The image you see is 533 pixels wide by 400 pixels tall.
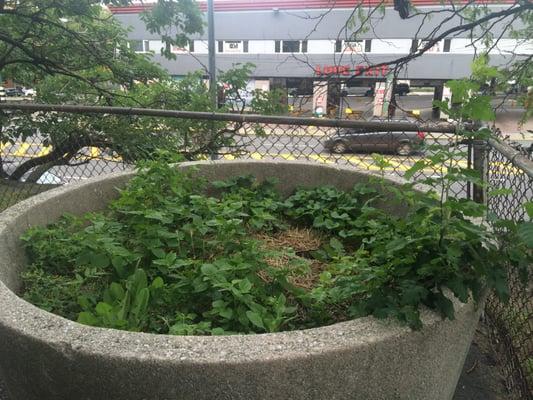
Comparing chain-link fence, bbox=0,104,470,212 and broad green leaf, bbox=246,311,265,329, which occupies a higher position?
chain-link fence, bbox=0,104,470,212

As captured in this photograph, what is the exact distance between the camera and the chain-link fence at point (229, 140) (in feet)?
8.77

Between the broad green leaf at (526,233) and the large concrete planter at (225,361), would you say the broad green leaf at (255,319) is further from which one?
the broad green leaf at (526,233)

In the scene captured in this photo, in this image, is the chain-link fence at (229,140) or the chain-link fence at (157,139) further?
the chain-link fence at (157,139)

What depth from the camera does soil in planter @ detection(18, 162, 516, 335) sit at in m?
1.51

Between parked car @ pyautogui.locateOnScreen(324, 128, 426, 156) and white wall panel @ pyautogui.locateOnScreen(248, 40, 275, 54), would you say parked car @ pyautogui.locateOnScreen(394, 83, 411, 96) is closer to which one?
parked car @ pyautogui.locateOnScreen(324, 128, 426, 156)

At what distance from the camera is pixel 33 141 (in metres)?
5.65

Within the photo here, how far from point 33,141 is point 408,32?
12.6 meters

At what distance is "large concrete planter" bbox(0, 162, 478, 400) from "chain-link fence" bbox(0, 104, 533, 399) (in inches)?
48.5

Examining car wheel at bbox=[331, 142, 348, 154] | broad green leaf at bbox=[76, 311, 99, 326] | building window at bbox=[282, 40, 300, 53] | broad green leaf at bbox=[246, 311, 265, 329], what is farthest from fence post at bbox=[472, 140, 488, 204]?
building window at bbox=[282, 40, 300, 53]

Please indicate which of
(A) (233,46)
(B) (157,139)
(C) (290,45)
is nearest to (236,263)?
(B) (157,139)

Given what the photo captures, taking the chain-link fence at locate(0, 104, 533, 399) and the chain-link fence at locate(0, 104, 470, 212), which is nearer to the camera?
the chain-link fence at locate(0, 104, 533, 399)

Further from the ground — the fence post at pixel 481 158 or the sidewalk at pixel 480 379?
the fence post at pixel 481 158

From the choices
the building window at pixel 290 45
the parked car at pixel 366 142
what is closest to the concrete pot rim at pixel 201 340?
the parked car at pixel 366 142

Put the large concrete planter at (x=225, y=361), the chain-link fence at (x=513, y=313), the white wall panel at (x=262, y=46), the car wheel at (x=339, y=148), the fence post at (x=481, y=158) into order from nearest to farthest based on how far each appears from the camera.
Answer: the large concrete planter at (x=225, y=361), the chain-link fence at (x=513, y=313), the fence post at (x=481, y=158), the car wheel at (x=339, y=148), the white wall panel at (x=262, y=46)
